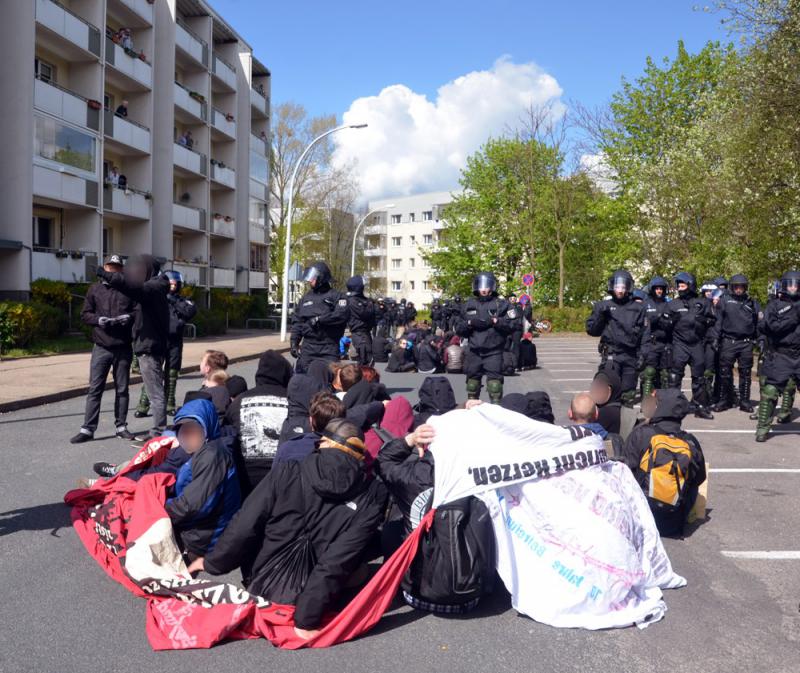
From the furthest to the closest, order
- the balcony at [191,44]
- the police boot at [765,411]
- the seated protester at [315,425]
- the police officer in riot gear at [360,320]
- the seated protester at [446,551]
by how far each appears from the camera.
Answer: the balcony at [191,44] → the police officer in riot gear at [360,320] → the police boot at [765,411] → the seated protester at [315,425] → the seated protester at [446,551]

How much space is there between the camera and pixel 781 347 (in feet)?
32.5

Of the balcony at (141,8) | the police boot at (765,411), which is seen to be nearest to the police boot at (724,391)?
the police boot at (765,411)

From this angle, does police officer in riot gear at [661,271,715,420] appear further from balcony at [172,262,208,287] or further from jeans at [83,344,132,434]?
balcony at [172,262,208,287]

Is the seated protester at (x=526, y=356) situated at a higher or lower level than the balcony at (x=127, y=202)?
lower

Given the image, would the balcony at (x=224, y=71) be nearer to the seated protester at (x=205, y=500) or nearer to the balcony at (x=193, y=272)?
the balcony at (x=193, y=272)

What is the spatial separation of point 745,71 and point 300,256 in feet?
136

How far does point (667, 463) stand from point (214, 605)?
3.07 metres

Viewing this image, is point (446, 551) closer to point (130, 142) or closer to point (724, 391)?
point (724, 391)

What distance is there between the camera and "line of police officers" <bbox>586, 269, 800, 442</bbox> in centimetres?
990

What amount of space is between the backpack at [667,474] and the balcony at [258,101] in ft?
140

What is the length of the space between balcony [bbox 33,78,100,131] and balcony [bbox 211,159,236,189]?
39.4 ft

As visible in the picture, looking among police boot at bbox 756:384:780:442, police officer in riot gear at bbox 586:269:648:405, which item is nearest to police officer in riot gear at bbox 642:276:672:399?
police officer in riot gear at bbox 586:269:648:405

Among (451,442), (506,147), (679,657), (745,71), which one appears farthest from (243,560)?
(506,147)

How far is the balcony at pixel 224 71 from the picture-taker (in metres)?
39.0
